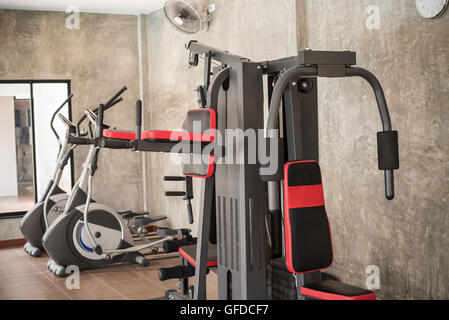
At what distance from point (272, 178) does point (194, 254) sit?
3.58 ft

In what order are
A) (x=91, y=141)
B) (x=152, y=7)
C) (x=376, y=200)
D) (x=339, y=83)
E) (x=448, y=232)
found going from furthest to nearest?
(x=152, y=7), (x=91, y=141), (x=339, y=83), (x=376, y=200), (x=448, y=232)

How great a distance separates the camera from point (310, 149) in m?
2.81

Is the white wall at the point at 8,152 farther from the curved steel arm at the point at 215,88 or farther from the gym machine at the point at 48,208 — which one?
the curved steel arm at the point at 215,88

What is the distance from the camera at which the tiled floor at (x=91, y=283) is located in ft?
14.3

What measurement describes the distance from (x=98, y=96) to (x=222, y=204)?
4766mm

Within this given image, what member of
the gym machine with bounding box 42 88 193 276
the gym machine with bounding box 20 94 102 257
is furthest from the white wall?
the gym machine with bounding box 42 88 193 276

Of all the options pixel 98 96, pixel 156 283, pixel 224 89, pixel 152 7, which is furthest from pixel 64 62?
pixel 224 89

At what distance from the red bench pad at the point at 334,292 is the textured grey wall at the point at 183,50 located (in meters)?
2.36

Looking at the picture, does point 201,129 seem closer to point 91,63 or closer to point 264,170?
point 264,170

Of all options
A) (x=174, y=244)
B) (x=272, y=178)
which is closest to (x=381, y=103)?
(x=272, y=178)

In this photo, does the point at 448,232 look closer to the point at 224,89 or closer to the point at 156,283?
the point at 224,89

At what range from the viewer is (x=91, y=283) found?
15.6 ft

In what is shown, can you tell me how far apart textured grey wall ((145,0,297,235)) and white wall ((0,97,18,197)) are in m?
1.81

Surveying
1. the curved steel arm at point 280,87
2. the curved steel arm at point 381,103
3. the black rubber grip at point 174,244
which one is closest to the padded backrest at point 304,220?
the curved steel arm at point 280,87
